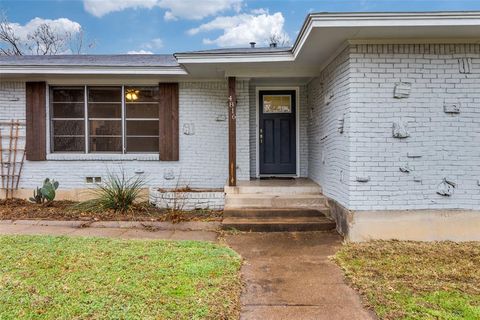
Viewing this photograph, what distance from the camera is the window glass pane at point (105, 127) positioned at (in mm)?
7465

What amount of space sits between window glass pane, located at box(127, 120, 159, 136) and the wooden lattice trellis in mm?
2212

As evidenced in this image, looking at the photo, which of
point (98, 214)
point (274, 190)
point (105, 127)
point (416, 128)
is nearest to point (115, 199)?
point (98, 214)

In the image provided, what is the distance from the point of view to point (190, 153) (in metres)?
7.45

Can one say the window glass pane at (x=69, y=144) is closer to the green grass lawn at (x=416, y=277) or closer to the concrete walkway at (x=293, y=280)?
the concrete walkway at (x=293, y=280)

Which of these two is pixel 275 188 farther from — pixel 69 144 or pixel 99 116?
pixel 69 144

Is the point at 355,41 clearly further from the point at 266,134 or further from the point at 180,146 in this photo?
Answer: the point at 180,146

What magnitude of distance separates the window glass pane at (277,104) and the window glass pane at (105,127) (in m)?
3.27

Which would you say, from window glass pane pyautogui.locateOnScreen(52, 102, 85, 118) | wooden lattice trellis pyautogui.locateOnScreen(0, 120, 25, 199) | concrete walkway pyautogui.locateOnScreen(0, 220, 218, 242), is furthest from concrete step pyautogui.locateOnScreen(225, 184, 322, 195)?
wooden lattice trellis pyautogui.locateOnScreen(0, 120, 25, 199)

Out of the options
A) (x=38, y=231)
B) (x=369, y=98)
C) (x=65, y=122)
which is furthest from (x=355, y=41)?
(x=65, y=122)

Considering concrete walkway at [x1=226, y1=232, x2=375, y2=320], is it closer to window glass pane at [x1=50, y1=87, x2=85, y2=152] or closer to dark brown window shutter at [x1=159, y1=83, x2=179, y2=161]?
dark brown window shutter at [x1=159, y1=83, x2=179, y2=161]

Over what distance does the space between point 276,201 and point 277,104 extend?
277 cm

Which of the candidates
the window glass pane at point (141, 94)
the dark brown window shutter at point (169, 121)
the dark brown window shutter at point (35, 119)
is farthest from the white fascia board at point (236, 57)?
the dark brown window shutter at point (35, 119)

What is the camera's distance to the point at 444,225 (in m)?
4.79

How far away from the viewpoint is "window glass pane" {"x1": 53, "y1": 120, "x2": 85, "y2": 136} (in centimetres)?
746
